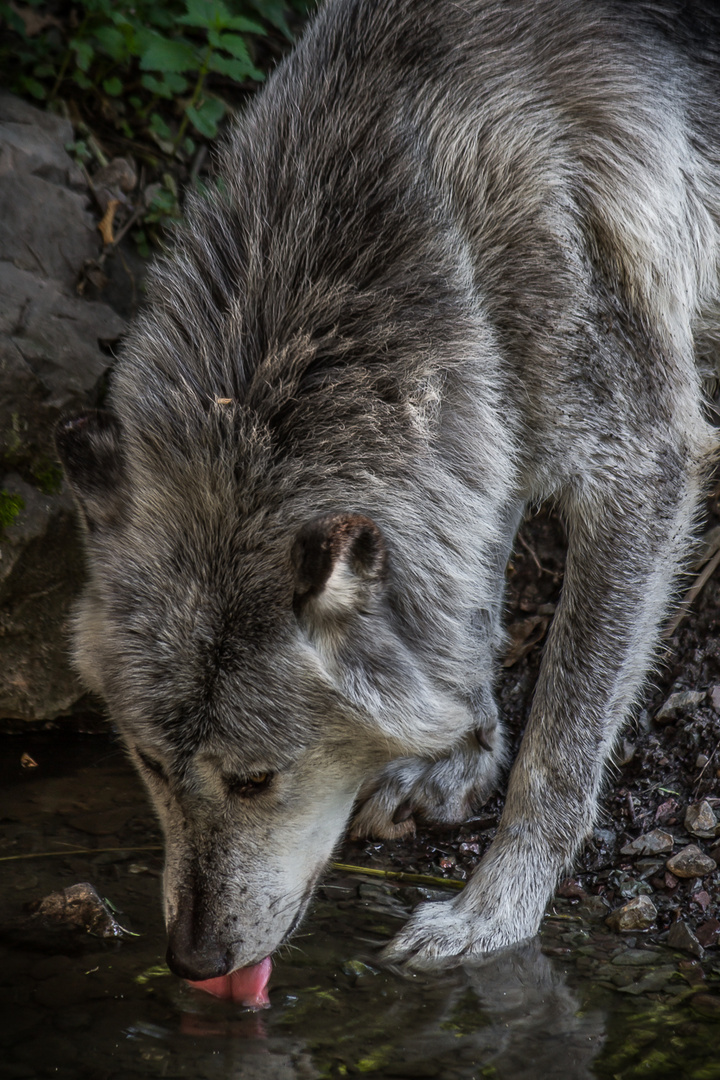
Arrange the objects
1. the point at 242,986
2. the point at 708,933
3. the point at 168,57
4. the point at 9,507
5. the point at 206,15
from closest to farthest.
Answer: the point at 242,986 < the point at 708,933 < the point at 9,507 < the point at 206,15 < the point at 168,57

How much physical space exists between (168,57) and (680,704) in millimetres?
3574

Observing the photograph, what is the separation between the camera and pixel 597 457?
11.3 ft

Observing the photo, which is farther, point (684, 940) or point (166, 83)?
point (166, 83)

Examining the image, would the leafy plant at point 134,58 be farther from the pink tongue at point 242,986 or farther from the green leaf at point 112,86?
the pink tongue at point 242,986

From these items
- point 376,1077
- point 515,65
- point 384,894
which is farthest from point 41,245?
point 376,1077

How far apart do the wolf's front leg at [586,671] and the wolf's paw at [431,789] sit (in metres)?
0.36

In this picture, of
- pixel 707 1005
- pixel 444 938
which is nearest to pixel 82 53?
pixel 444 938

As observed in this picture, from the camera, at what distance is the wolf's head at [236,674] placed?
2.85 m

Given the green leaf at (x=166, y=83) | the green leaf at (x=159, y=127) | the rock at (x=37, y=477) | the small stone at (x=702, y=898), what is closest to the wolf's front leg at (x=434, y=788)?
the small stone at (x=702, y=898)

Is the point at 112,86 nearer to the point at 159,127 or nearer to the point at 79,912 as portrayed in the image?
the point at 159,127

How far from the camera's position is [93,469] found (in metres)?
3.18

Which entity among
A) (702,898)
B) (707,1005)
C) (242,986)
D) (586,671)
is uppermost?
(586,671)

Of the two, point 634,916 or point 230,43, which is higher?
point 230,43

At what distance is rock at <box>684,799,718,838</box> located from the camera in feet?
11.8
